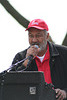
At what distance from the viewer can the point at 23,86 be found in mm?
2453

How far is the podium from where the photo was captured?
95.4 inches

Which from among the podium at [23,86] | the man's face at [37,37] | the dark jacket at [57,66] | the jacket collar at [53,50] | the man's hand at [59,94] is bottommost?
the man's hand at [59,94]

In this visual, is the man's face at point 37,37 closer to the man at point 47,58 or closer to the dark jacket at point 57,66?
the man at point 47,58

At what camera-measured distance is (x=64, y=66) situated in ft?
11.5

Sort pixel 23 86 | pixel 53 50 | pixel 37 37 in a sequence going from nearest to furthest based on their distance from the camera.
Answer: pixel 23 86 < pixel 37 37 < pixel 53 50

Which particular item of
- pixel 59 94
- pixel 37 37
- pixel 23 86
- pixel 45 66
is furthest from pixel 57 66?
pixel 23 86

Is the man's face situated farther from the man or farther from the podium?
the podium

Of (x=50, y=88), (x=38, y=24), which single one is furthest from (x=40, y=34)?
(x=50, y=88)

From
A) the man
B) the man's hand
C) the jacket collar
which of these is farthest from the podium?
the jacket collar

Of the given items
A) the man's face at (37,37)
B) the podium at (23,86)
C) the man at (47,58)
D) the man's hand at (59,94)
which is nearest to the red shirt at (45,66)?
the man at (47,58)

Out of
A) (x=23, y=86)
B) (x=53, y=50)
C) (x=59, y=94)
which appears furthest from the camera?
(x=53, y=50)

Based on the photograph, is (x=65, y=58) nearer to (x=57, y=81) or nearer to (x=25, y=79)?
(x=57, y=81)

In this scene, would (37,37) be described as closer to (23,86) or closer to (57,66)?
(57,66)

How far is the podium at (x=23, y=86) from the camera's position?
7.95 feet
